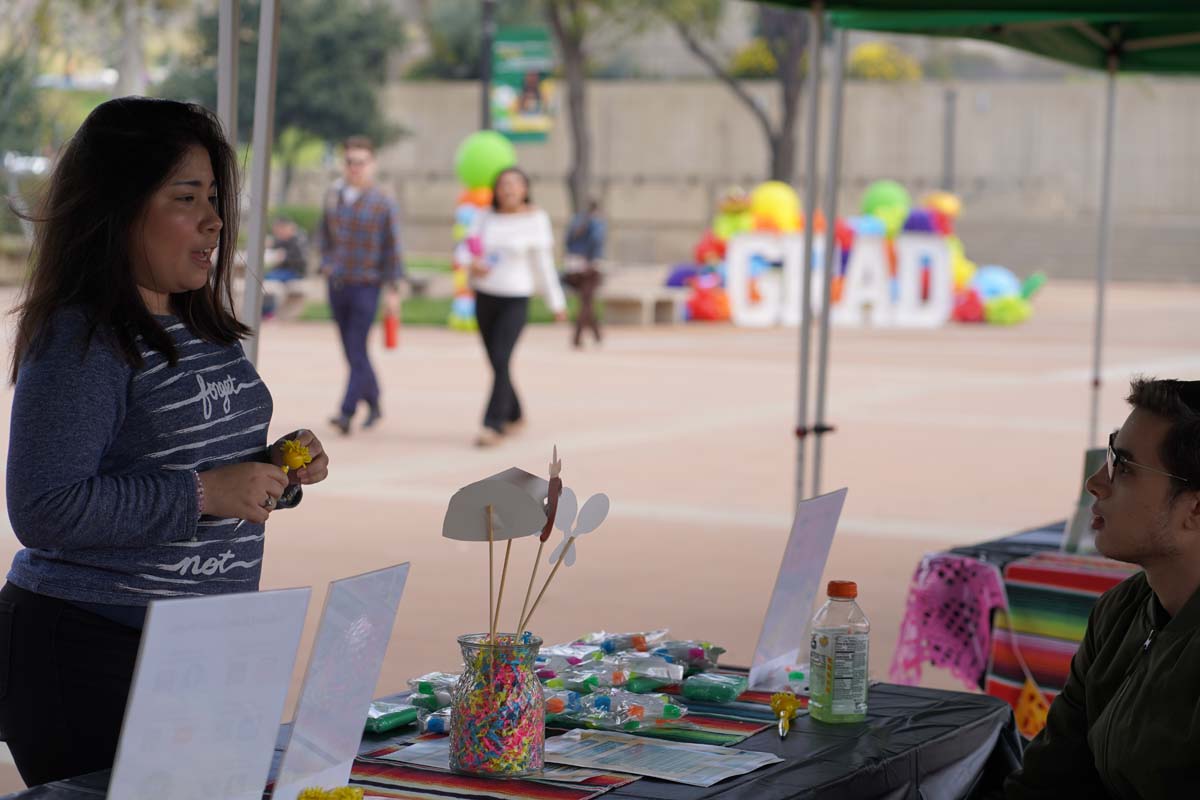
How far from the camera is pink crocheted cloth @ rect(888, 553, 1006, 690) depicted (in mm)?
4914

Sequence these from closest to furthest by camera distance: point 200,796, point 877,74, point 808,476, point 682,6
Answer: point 200,796, point 808,476, point 682,6, point 877,74

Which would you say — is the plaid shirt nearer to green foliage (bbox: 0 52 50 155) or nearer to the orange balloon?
the orange balloon

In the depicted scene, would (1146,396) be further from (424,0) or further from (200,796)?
(424,0)

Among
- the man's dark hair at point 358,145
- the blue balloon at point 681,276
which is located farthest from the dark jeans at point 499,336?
the blue balloon at point 681,276

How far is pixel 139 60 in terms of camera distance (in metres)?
25.7

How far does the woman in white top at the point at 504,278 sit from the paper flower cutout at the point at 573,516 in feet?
26.4

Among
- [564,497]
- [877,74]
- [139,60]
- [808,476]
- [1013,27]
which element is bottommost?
[808,476]

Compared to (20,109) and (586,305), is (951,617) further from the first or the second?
(20,109)

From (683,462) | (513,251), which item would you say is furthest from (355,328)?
(683,462)

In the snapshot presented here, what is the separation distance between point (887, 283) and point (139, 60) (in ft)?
38.2

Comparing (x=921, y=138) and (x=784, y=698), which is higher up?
(x=921, y=138)

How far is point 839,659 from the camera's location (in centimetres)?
281

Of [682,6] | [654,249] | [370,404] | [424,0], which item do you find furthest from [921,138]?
[370,404]

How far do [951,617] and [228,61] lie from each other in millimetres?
2601
